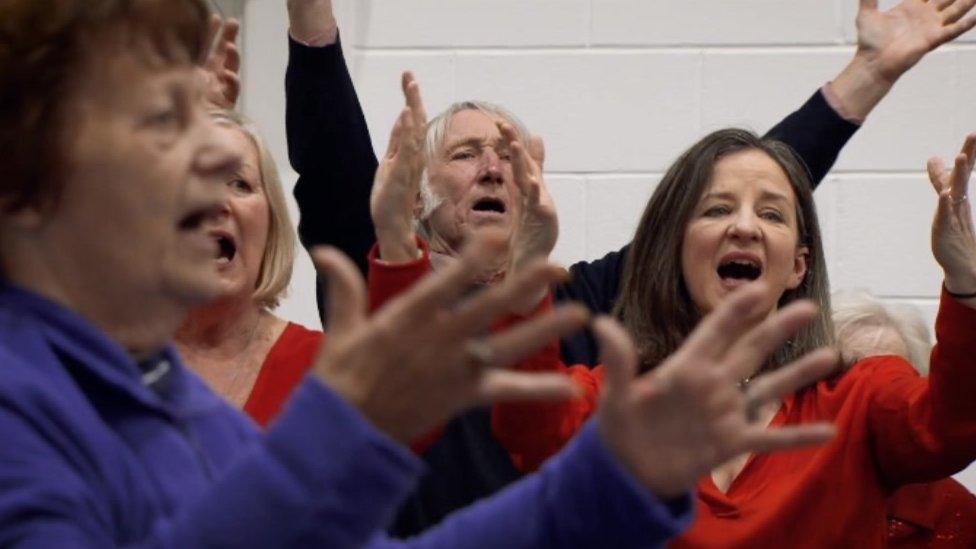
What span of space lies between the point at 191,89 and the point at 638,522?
13.4 inches

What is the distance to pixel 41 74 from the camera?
86cm

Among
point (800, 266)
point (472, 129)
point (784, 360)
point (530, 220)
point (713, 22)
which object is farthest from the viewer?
point (713, 22)

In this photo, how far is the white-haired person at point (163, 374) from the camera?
778 millimetres

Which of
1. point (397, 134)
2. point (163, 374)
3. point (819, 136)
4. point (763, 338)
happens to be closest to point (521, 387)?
point (763, 338)

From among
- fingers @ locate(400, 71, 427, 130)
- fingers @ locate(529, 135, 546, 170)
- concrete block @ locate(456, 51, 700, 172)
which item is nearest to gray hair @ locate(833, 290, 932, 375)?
concrete block @ locate(456, 51, 700, 172)

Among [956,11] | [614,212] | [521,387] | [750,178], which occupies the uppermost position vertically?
[521,387]

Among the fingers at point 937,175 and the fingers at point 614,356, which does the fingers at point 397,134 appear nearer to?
the fingers at point 937,175

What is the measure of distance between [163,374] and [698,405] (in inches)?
12.5

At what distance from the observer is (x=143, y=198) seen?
34.3 inches

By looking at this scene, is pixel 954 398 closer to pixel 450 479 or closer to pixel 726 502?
pixel 726 502

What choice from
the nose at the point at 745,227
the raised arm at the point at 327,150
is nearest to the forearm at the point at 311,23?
the raised arm at the point at 327,150

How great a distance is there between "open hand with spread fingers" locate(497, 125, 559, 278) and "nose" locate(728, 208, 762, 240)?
337 mm

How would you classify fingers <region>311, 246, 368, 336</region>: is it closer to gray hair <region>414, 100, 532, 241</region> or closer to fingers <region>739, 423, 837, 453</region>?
fingers <region>739, 423, 837, 453</region>

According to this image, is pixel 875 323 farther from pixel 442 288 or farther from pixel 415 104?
pixel 442 288
